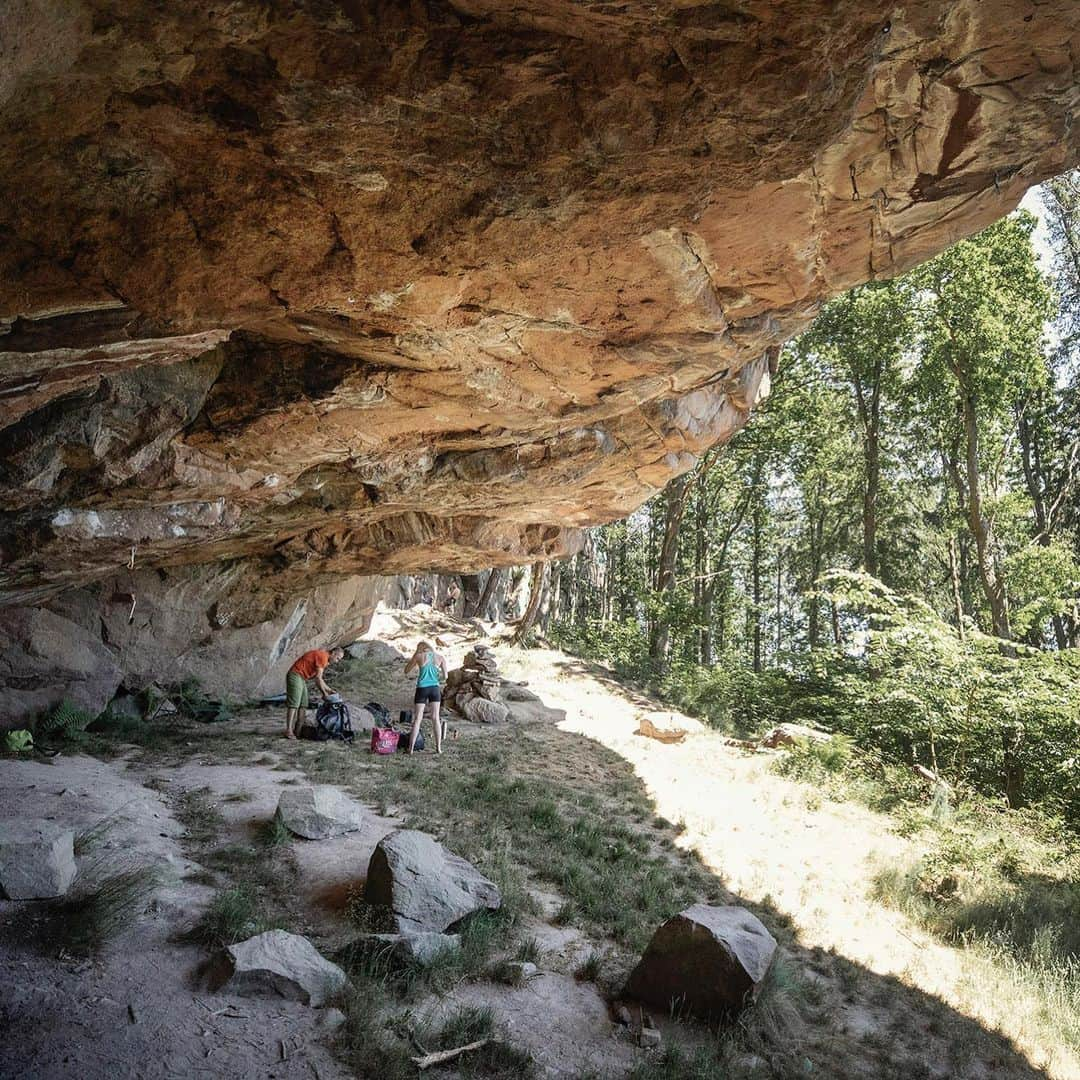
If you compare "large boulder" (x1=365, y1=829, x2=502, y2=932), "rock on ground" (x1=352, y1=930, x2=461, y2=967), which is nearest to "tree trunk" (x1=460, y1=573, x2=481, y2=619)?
"large boulder" (x1=365, y1=829, x2=502, y2=932)

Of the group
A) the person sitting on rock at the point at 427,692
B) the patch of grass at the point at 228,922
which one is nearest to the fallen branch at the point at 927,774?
the person sitting on rock at the point at 427,692

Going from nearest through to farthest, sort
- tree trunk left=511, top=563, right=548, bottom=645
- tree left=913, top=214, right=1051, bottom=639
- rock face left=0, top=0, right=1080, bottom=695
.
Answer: rock face left=0, top=0, right=1080, bottom=695 → tree left=913, top=214, right=1051, bottom=639 → tree trunk left=511, top=563, right=548, bottom=645

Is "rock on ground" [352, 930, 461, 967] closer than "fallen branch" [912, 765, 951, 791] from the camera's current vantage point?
Yes

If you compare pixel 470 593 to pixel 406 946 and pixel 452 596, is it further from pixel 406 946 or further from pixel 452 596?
pixel 406 946

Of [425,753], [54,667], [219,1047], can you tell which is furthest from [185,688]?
[219,1047]

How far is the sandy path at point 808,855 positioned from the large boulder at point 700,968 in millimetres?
1014

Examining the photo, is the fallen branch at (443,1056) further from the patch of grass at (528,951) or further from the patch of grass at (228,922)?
the patch of grass at (228,922)

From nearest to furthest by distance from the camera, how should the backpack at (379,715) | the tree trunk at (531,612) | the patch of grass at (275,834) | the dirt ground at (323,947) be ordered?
the dirt ground at (323,947) < the patch of grass at (275,834) < the backpack at (379,715) < the tree trunk at (531,612)

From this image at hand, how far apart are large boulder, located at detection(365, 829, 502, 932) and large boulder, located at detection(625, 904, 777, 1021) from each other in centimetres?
114

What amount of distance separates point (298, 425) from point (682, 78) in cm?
409

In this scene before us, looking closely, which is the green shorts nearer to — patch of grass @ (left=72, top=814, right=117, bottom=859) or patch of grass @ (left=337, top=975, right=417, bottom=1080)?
patch of grass @ (left=72, top=814, right=117, bottom=859)

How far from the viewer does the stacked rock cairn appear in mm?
12172

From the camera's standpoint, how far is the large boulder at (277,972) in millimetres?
3402

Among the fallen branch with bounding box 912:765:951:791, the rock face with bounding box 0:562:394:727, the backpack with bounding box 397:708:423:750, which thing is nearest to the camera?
the rock face with bounding box 0:562:394:727
